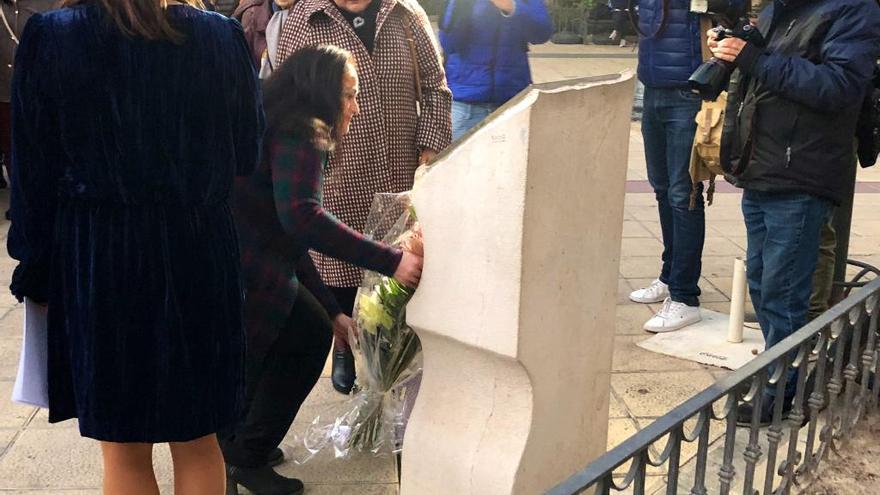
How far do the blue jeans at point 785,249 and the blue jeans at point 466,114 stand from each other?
160 cm

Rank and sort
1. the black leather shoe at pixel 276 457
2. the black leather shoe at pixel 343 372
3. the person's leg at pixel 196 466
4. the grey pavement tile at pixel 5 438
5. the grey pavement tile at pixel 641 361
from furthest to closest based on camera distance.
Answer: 1. the grey pavement tile at pixel 641 361
2. the black leather shoe at pixel 343 372
3. the grey pavement tile at pixel 5 438
4. the black leather shoe at pixel 276 457
5. the person's leg at pixel 196 466

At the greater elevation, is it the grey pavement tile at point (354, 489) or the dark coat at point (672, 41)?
the dark coat at point (672, 41)

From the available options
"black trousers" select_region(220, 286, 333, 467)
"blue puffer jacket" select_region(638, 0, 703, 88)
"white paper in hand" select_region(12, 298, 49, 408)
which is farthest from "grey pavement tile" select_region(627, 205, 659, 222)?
"white paper in hand" select_region(12, 298, 49, 408)

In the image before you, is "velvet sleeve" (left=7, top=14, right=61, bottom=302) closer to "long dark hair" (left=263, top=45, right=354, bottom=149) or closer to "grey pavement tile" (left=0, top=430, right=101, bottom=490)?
"long dark hair" (left=263, top=45, right=354, bottom=149)

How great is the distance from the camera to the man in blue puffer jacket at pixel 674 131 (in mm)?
4355

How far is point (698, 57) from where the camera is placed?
14.3ft

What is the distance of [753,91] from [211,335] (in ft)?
7.00

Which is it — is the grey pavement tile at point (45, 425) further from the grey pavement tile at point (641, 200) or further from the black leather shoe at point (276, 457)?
the grey pavement tile at point (641, 200)

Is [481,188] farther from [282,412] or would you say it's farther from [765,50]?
[765,50]

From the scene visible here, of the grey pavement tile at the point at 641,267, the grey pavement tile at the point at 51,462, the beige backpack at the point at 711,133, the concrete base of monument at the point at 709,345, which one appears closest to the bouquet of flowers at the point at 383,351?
the grey pavement tile at the point at 51,462

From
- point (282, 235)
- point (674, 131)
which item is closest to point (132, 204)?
point (282, 235)

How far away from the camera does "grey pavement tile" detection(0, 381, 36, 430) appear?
3617 mm

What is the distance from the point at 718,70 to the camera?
330 centimetres

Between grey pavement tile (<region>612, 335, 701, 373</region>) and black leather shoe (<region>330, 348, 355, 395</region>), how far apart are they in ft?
3.78
